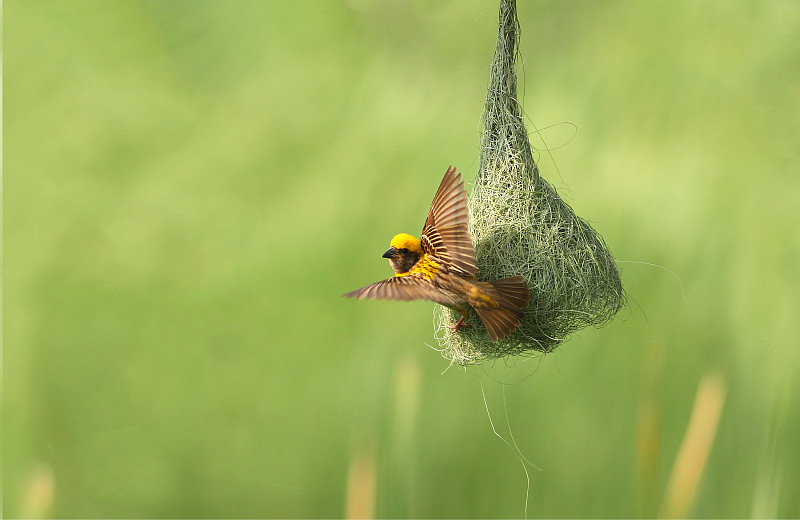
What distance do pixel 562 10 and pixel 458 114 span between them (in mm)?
781

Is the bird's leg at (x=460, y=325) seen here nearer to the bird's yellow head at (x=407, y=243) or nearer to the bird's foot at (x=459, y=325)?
the bird's foot at (x=459, y=325)

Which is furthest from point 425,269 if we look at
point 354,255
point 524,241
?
point 354,255

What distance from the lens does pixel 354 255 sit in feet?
11.4

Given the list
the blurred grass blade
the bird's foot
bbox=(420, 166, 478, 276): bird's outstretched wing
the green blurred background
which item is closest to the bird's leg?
the bird's foot

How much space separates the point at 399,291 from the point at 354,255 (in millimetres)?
1748

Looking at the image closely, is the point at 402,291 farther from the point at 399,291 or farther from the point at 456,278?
the point at 456,278

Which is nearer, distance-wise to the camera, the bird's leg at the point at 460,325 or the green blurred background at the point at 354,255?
the bird's leg at the point at 460,325

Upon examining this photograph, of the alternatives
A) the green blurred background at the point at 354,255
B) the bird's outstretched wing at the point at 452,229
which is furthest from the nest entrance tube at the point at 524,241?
the green blurred background at the point at 354,255

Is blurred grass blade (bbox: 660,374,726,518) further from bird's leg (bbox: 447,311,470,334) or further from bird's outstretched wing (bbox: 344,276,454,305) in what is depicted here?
bird's outstretched wing (bbox: 344,276,454,305)

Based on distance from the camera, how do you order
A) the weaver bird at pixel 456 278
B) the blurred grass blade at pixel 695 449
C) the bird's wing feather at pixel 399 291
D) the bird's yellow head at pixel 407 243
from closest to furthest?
the bird's wing feather at pixel 399 291 → the weaver bird at pixel 456 278 → the bird's yellow head at pixel 407 243 → the blurred grass blade at pixel 695 449

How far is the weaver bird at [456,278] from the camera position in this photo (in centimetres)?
186

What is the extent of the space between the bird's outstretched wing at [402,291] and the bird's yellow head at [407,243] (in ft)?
0.57

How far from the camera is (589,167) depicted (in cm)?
342

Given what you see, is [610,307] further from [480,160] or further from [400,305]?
[400,305]
